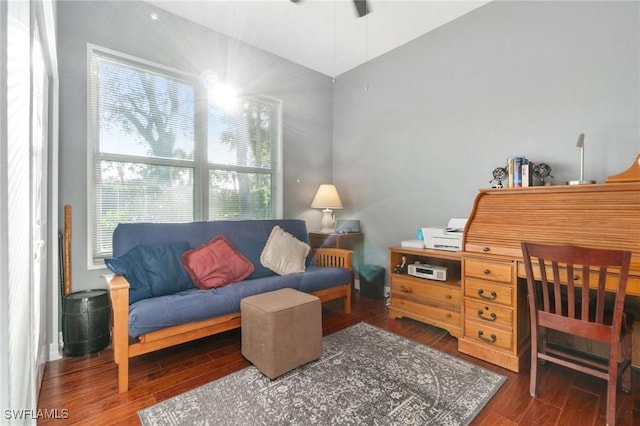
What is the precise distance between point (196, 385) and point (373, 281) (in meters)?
2.22

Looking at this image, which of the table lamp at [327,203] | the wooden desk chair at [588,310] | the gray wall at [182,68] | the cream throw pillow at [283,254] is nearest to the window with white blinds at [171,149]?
the gray wall at [182,68]

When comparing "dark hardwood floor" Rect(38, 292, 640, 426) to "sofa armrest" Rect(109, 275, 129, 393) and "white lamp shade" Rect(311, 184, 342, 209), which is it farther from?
"white lamp shade" Rect(311, 184, 342, 209)

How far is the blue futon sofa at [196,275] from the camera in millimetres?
1853

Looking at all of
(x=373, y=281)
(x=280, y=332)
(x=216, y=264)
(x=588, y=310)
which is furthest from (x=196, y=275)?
(x=588, y=310)

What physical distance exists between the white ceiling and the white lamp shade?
1717mm

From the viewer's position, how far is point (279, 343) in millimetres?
1837

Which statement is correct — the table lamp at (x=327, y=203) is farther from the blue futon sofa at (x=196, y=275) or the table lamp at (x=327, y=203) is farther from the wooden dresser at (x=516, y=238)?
the wooden dresser at (x=516, y=238)

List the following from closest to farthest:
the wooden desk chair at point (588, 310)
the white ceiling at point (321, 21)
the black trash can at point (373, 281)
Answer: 1. the wooden desk chair at point (588, 310)
2. the white ceiling at point (321, 21)
3. the black trash can at point (373, 281)

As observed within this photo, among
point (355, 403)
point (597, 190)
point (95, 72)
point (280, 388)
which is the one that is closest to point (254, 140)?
point (95, 72)

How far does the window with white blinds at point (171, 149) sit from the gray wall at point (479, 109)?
124 centimetres

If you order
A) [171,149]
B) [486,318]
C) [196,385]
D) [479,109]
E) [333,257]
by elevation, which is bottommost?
[196,385]

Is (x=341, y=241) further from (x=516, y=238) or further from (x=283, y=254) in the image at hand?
(x=516, y=238)

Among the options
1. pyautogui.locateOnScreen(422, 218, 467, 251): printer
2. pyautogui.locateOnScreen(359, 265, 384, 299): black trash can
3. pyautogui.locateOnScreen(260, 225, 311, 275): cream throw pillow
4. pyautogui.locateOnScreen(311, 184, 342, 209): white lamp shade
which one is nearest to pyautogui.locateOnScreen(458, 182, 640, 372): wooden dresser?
pyautogui.locateOnScreen(422, 218, 467, 251): printer

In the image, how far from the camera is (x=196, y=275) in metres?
2.40
